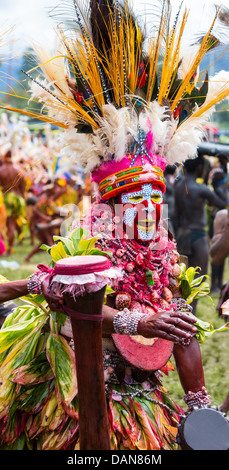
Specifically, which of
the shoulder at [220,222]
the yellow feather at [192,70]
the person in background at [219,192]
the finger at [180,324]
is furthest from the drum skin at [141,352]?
the person in background at [219,192]

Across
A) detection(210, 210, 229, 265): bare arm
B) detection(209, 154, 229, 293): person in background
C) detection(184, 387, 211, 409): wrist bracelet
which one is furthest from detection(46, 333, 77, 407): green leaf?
detection(209, 154, 229, 293): person in background

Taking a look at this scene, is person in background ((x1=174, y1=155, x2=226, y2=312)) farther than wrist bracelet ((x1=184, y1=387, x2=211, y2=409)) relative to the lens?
Yes

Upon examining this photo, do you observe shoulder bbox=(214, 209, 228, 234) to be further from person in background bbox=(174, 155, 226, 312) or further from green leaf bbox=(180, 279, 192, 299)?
green leaf bbox=(180, 279, 192, 299)

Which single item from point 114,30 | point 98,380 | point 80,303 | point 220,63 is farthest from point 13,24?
point 98,380

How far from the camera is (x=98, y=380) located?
6.92 feet

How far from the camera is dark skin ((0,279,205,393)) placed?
84.2 inches

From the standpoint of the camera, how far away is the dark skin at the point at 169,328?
214cm

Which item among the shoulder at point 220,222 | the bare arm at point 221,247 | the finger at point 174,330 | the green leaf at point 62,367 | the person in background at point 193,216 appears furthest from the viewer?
the person in background at point 193,216

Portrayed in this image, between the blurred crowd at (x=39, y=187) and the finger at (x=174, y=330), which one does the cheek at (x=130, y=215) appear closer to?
the finger at (x=174, y=330)

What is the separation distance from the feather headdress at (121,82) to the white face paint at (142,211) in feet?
0.32

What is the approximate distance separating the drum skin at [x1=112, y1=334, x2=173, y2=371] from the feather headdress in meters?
0.82

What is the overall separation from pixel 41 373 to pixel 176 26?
2003 millimetres

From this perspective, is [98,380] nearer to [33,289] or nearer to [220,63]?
[33,289]

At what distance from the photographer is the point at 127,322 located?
7.72 feet
